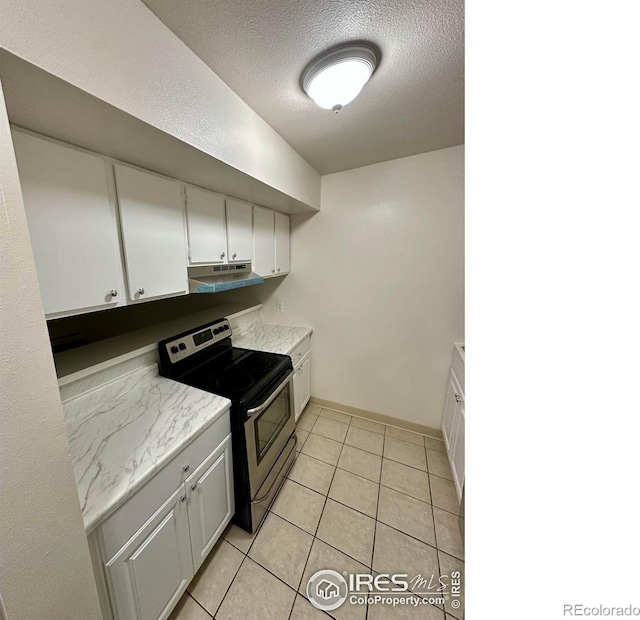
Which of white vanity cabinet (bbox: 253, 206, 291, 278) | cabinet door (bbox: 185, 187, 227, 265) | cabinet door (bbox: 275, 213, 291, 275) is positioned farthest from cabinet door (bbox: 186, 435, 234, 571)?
cabinet door (bbox: 275, 213, 291, 275)

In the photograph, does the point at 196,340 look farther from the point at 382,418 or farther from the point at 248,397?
the point at 382,418

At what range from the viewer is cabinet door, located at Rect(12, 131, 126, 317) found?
85cm

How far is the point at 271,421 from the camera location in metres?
1.58

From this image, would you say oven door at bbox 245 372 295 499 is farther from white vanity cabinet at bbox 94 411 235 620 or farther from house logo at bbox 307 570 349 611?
house logo at bbox 307 570 349 611

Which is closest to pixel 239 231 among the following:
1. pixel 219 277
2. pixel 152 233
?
pixel 219 277

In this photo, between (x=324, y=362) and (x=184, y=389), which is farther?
(x=324, y=362)

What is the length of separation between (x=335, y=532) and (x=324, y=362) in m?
1.34

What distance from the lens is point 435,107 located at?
4.32 feet

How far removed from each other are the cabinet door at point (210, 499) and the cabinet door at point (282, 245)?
1.54 m

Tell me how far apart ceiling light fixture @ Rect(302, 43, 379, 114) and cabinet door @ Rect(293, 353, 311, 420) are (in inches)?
74.4

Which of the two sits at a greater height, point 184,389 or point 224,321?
point 224,321
